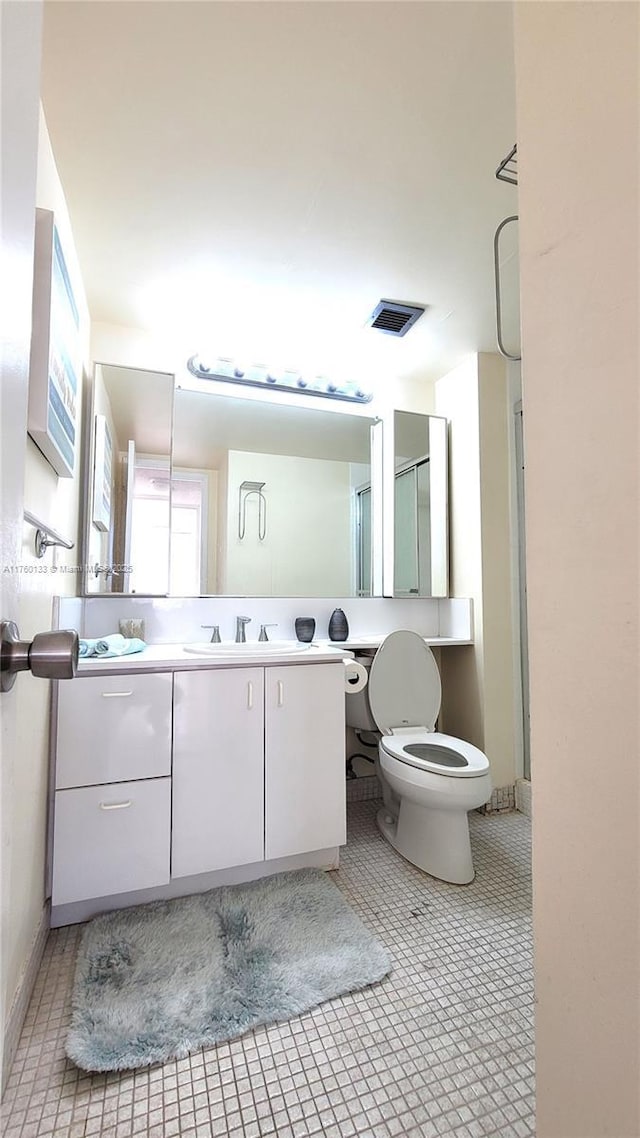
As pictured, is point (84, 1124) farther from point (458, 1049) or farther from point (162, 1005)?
point (458, 1049)

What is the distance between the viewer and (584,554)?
50 cm

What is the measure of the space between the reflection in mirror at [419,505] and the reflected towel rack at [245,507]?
2.44 ft

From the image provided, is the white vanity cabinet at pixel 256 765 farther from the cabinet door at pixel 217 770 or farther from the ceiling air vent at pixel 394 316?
the ceiling air vent at pixel 394 316

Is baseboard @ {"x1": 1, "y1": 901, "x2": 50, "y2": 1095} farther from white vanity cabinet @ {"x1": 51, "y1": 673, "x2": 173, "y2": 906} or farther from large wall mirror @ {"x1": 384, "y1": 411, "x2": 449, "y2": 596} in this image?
large wall mirror @ {"x1": 384, "y1": 411, "x2": 449, "y2": 596}

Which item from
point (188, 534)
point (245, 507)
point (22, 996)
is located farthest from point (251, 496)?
point (22, 996)

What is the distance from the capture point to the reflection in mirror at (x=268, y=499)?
227 cm

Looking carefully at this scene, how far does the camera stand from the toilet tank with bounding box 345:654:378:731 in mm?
2203

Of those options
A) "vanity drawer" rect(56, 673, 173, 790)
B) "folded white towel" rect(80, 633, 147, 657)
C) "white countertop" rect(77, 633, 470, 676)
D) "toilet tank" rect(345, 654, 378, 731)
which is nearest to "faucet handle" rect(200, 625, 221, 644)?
"white countertop" rect(77, 633, 470, 676)

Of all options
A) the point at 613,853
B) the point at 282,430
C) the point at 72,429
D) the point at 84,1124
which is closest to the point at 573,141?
the point at 613,853

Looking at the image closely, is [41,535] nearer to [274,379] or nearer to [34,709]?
[34,709]

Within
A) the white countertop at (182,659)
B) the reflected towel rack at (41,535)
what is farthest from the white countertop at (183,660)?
the reflected towel rack at (41,535)

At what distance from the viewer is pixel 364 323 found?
7.13 feet

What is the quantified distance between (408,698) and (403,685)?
6 centimetres

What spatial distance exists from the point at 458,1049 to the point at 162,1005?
0.73 meters
